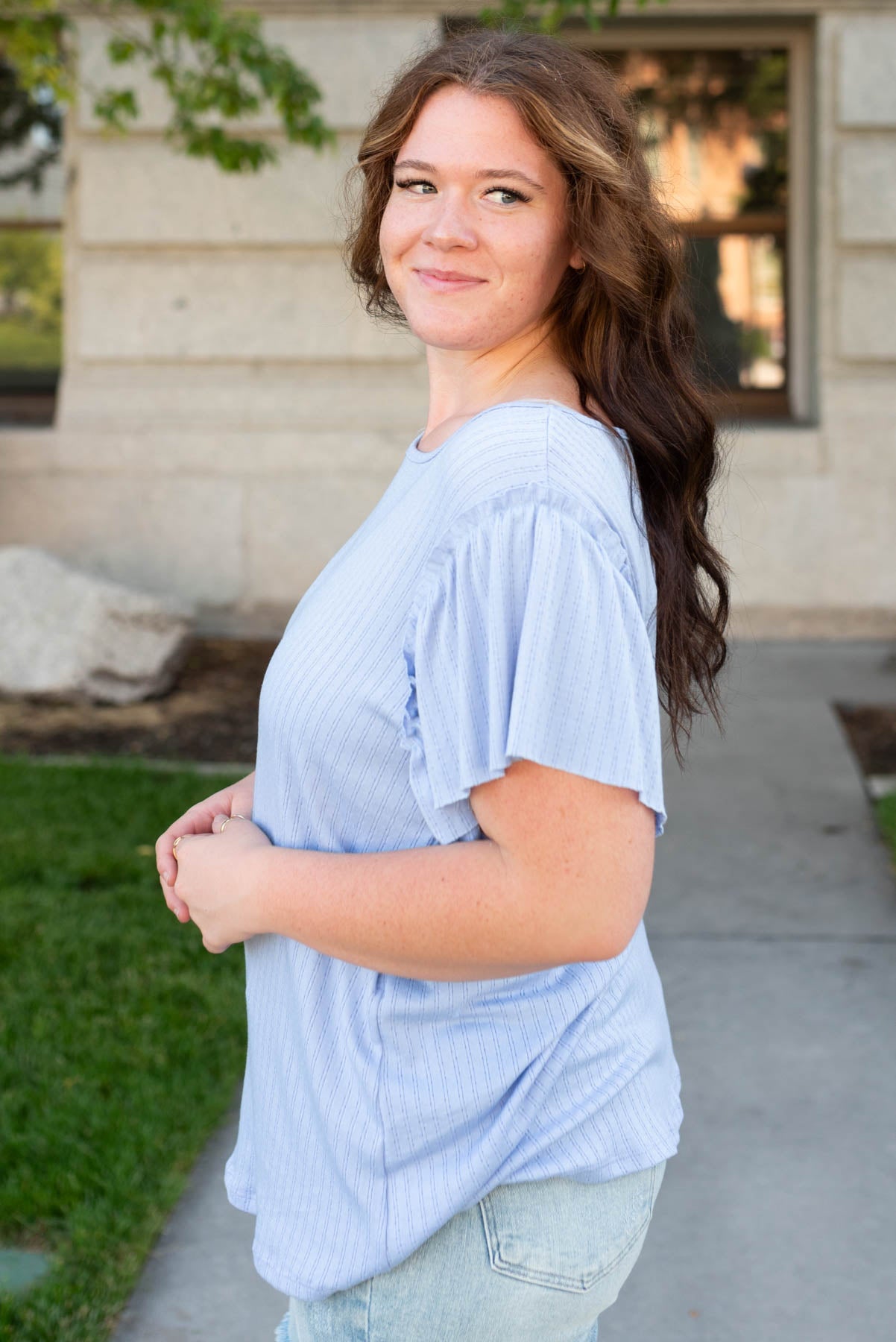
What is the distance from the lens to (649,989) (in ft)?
4.72

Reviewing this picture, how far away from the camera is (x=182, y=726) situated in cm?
638

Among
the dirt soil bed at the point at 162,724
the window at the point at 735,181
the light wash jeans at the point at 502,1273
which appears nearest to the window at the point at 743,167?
the window at the point at 735,181

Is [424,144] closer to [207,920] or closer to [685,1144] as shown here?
[207,920]

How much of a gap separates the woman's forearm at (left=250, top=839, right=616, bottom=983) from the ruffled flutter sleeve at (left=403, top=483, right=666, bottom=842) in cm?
6

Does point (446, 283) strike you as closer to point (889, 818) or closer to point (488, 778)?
point (488, 778)

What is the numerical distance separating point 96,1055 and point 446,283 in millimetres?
2519

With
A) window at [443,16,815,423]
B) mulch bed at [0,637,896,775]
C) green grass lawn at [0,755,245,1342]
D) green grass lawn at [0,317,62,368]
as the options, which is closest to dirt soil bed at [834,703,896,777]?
mulch bed at [0,637,896,775]

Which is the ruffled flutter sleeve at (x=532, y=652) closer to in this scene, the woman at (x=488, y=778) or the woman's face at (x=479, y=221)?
the woman at (x=488, y=778)

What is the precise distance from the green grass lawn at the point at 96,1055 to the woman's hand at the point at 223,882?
1.50m

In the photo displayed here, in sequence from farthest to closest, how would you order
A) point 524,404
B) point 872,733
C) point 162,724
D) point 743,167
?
point 743,167 → point 162,724 → point 872,733 → point 524,404

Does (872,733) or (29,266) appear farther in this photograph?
(29,266)

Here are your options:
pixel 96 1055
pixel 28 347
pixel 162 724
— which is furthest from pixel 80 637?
pixel 96 1055

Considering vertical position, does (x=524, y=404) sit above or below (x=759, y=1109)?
above

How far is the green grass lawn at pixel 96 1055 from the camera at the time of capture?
2672 millimetres
